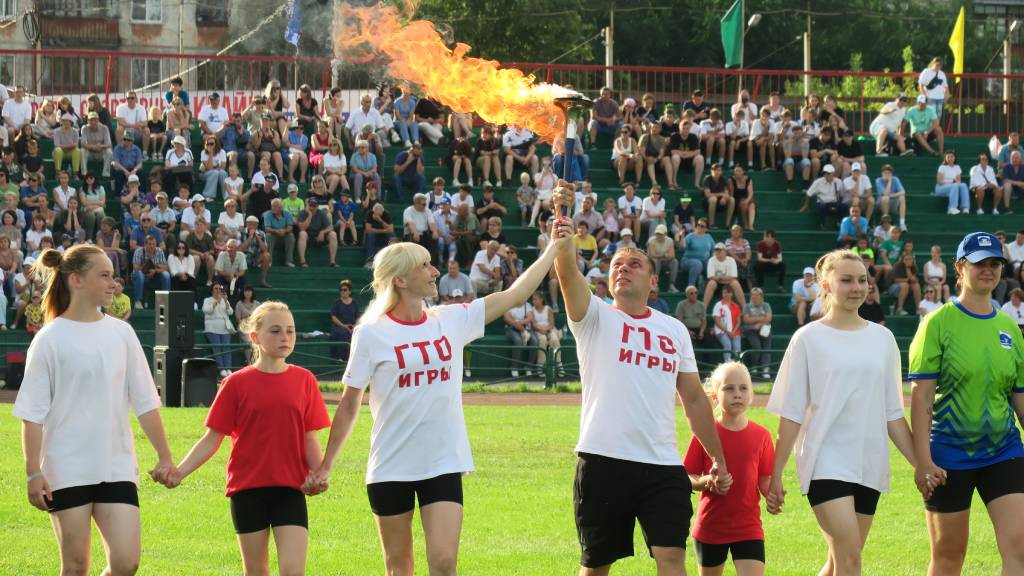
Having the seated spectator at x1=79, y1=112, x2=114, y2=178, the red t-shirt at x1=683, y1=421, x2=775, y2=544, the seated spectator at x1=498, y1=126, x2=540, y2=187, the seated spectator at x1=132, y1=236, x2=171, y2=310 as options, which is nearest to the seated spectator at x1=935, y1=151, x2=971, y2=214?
the seated spectator at x1=498, y1=126, x2=540, y2=187

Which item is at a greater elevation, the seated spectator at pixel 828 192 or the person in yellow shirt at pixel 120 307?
the seated spectator at pixel 828 192

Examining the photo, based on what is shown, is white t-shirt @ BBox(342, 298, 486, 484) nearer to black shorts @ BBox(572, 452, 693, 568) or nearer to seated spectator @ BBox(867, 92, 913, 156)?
black shorts @ BBox(572, 452, 693, 568)

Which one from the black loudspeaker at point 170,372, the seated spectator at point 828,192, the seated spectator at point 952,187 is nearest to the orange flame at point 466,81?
the black loudspeaker at point 170,372

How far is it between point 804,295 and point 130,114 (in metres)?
13.7

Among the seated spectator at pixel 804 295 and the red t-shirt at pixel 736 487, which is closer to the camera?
the red t-shirt at pixel 736 487

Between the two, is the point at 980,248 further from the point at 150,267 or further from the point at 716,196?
the point at 716,196

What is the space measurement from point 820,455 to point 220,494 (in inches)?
270

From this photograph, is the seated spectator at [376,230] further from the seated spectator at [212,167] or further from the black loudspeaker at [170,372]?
the black loudspeaker at [170,372]

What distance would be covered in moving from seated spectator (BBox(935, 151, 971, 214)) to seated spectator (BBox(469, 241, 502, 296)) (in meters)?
11.4

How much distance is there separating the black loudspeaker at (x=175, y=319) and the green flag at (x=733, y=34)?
828 inches

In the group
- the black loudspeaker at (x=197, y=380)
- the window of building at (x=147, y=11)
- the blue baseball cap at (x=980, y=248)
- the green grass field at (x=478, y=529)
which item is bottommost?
the green grass field at (x=478, y=529)

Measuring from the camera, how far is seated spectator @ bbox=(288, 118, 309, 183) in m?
29.3

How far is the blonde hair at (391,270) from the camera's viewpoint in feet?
23.9

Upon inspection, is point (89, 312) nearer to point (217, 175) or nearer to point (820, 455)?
point (820, 455)
